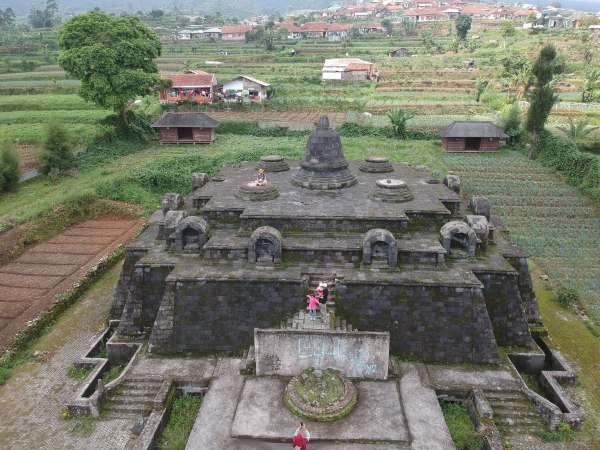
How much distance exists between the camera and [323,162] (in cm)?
2305

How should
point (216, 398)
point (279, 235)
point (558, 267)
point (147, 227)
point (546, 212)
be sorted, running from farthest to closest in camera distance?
point (546, 212)
point (558, 267)
point (147, 227)
point (279, 235)
point (216, 398)

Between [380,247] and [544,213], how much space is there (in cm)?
2004

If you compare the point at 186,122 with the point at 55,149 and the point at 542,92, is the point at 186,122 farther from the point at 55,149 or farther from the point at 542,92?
the point at 542,92

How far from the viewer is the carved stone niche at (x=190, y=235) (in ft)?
62.6

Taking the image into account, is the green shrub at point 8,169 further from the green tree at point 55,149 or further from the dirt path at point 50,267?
the dirt path at point 50,267

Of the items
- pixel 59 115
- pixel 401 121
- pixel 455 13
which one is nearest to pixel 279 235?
pixel 401 121

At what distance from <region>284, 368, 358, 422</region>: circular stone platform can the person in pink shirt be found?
2033 mm

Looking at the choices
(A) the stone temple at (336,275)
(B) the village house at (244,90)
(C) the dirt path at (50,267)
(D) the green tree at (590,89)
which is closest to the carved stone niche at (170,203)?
(A) the stone temple at (336,275)

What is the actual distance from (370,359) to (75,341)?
1197cm

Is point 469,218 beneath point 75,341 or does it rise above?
above

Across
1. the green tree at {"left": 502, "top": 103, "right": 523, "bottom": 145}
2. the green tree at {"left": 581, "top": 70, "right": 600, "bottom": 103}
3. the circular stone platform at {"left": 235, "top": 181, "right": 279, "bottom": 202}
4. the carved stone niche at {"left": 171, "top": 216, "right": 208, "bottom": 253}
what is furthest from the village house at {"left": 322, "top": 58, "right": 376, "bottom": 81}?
the carved stone niche at {"left": 171, "top": 216, "right": 208, "bottom": 253}

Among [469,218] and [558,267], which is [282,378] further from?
[558,267]

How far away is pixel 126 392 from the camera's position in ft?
53.8

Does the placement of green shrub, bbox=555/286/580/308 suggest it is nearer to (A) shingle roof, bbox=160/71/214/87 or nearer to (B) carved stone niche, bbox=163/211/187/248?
(B) carved stone niche, bbox=163/211/187/248
